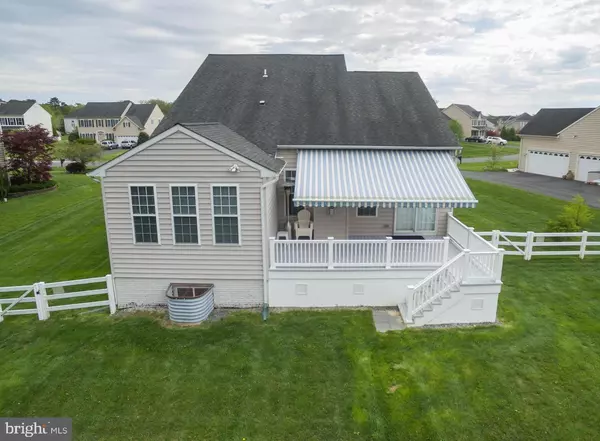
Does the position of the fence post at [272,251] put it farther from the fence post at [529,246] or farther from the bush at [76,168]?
the bush at [76,168]

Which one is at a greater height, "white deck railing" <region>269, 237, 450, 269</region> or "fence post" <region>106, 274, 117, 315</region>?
"white deck railing" <region>269, 237, 450, 269</region>

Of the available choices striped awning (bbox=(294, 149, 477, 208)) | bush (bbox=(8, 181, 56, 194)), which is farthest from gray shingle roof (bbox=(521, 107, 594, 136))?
bush (bbox=(8, 181, 56, 194))

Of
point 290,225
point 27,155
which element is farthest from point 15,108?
point 290,225

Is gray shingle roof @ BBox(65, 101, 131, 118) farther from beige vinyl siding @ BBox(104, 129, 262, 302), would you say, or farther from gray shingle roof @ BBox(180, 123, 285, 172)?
beige vinyl siding @ BBox(104, 129, 262, 302)

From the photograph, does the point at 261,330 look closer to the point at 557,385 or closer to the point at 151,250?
the point at 151,250

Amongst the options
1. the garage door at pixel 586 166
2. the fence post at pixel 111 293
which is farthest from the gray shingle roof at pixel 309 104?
the garage door at pixel 586 166

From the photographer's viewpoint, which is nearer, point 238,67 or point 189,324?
point 189,324

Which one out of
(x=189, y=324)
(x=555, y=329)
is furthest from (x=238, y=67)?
(x=555, y=329)
